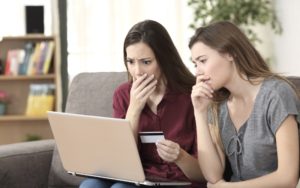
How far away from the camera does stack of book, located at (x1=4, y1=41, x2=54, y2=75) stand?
163 inches

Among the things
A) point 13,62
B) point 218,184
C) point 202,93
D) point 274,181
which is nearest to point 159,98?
point 202,93

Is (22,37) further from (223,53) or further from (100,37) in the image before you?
(223,53)

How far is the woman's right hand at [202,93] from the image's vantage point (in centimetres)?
174

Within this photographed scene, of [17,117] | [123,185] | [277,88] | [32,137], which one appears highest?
[277,88]

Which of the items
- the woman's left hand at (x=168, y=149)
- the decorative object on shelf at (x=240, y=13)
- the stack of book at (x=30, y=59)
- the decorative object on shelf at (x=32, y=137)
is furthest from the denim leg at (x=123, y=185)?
the stack of book at (x=30, y=59)

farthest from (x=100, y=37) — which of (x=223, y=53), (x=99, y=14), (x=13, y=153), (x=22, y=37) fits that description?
(x=223, y=53)

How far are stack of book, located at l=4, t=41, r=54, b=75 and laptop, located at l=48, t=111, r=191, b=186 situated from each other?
240 cm

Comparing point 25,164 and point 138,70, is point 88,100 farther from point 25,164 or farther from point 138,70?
point 138,70

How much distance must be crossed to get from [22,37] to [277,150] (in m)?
2.85

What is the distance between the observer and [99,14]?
13.8ft

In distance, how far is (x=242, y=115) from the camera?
5.83 feet

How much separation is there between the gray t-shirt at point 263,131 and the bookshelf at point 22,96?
2587mm

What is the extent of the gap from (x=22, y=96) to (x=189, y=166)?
268 centimetres

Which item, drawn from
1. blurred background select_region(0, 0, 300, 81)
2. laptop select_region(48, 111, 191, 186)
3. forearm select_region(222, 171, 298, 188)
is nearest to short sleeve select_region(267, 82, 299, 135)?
forearm select_region(222, 171, 298, 188)
